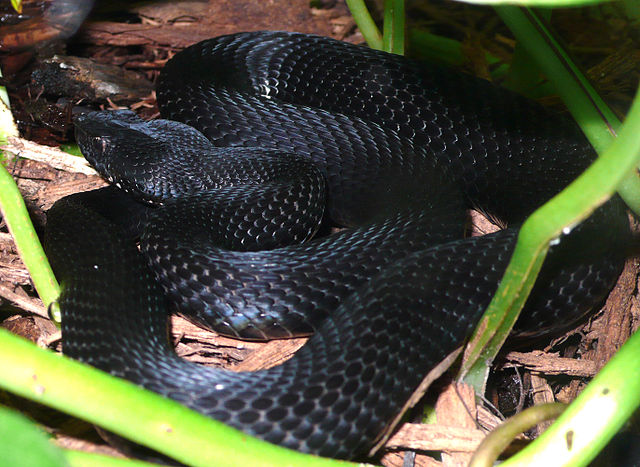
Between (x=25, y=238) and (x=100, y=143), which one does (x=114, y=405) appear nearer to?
(x=25, y=238)

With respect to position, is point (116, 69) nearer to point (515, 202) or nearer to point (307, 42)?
point (307, 42)

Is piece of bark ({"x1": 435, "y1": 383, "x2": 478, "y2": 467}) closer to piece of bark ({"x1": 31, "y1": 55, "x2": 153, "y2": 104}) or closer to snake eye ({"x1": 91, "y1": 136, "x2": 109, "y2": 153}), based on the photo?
snake eye ({"x1": 91, "y1": 136, "x2": 109, "y2": 153})

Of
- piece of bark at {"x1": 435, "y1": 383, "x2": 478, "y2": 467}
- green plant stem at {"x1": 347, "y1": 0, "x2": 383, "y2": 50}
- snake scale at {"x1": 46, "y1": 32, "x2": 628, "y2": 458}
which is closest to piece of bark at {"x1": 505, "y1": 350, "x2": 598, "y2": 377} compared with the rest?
snake scale at {"x1": 46, "y1": 32, "x2": 628, "y2": 458}

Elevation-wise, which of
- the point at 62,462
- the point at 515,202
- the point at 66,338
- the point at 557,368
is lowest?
the point at 66,338

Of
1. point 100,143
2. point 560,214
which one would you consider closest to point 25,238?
point 100,143

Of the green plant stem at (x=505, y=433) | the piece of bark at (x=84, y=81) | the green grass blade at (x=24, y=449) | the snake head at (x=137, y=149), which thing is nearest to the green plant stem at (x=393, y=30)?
the snake head at (x=137, y=149)

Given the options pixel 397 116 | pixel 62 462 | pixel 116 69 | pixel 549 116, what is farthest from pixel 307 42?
pixel 62 462
